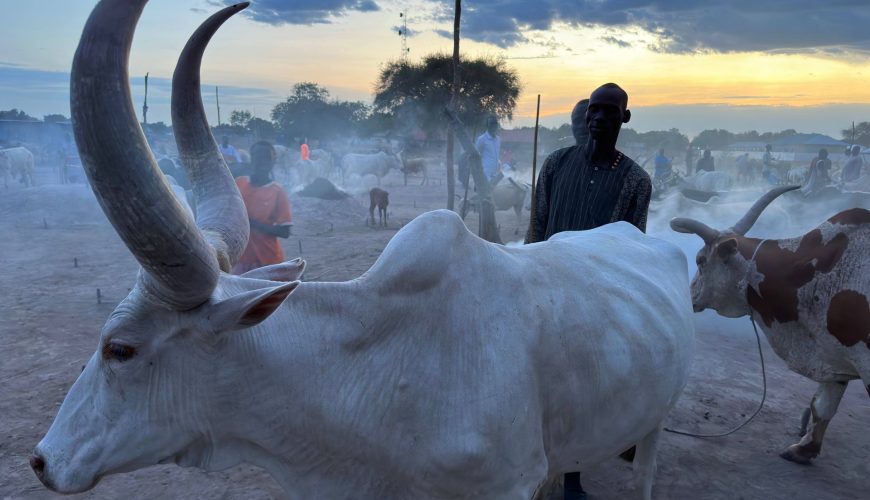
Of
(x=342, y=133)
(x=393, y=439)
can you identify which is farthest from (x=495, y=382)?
(x=342, y=133)

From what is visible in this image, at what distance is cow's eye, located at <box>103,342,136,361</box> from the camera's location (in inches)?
70.4

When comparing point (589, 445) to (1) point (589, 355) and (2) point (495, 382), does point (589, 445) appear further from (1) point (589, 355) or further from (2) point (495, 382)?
(2) point (495, 382)

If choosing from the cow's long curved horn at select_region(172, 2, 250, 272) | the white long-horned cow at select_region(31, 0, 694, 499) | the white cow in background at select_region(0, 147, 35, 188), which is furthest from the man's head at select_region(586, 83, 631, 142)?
the white cow in background at select_region(0, 147, 35, 188)

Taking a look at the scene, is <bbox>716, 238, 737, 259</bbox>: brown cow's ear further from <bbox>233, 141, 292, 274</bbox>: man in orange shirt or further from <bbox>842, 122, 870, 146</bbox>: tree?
<bbox>842, 122, 870, 146</bbox>: tree

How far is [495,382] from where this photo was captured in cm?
197

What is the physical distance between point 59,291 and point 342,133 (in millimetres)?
39814

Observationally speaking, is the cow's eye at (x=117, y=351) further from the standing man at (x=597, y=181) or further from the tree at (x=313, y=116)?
the tree at (x=313, y=116)

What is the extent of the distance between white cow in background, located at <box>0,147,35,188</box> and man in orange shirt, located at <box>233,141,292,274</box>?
2271cm

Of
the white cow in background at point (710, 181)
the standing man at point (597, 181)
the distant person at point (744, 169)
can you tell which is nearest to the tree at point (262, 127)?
the distant person at point (744, 169)

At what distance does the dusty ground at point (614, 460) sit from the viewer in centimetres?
386

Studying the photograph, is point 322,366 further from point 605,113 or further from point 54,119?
point 54,119

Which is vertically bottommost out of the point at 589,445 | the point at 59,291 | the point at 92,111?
the point at 59,291

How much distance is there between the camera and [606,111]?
133 inches

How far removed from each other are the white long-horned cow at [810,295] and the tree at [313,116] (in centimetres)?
4342
